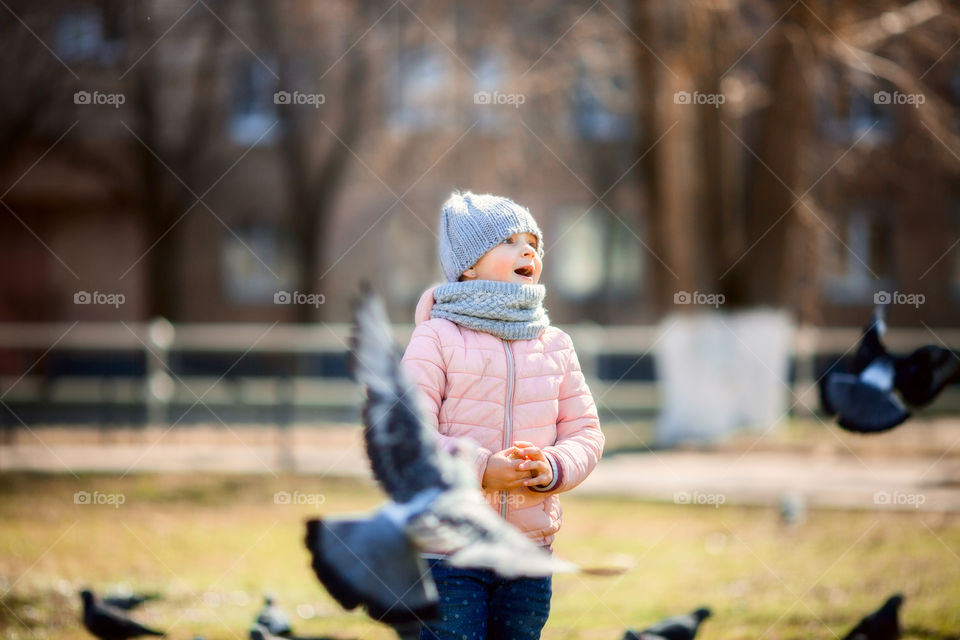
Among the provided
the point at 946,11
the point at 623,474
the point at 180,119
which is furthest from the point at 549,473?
the point at 180,119

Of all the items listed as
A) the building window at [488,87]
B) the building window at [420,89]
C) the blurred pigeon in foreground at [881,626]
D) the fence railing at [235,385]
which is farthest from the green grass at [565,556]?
the building window at [420,89]

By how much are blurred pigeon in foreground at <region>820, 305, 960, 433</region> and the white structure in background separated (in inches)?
285

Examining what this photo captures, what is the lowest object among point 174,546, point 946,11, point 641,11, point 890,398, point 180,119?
point 174,546

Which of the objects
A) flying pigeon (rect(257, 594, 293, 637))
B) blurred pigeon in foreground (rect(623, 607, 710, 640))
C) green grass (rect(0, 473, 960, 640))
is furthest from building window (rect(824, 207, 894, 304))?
flying pigeon (rect(257, 594, 293, 637))

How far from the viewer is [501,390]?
288cm

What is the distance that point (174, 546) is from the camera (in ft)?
22.4

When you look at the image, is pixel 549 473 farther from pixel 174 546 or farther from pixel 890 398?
pixel 174 546

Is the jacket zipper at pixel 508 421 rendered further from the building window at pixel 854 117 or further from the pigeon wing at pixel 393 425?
the building window at pixel 854 117

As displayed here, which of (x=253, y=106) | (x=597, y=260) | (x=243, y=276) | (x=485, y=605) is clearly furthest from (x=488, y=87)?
(x=485, y=605)

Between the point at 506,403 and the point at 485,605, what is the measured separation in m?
0.55

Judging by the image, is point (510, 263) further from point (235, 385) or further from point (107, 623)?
point (235, 385)

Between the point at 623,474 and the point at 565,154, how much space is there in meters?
8.94

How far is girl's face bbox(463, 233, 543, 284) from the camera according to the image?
2.96 m

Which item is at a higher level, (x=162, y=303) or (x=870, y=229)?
(x=870, y=229)
